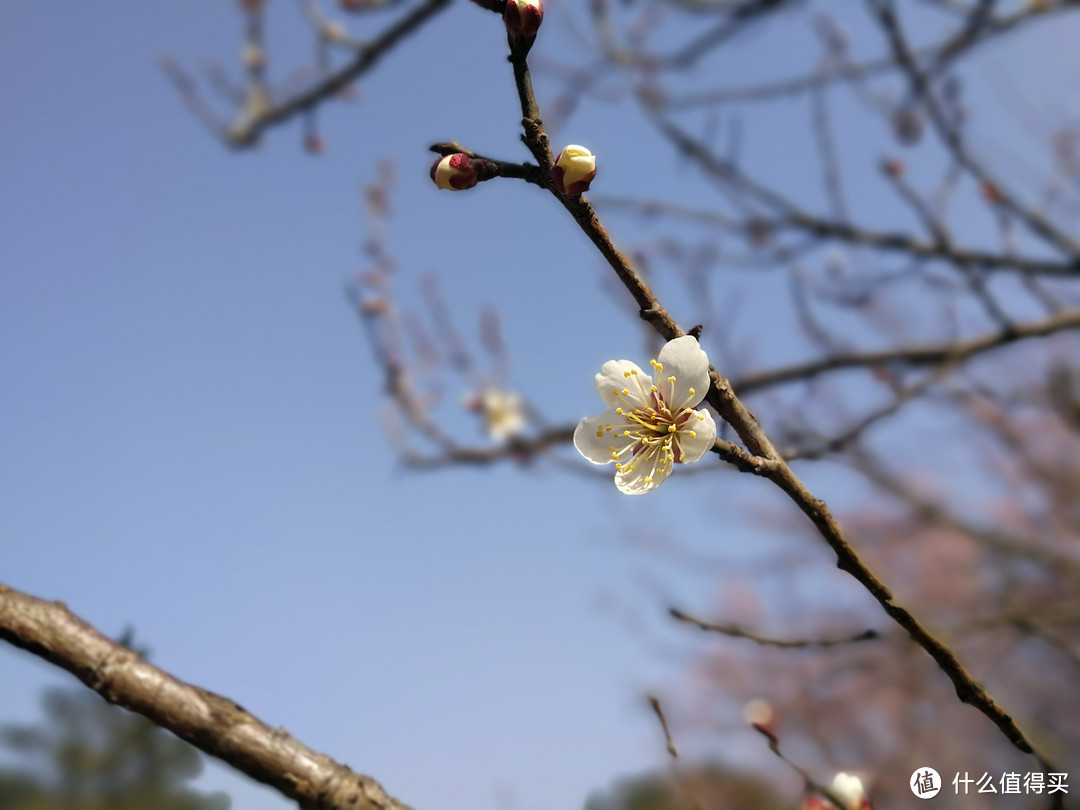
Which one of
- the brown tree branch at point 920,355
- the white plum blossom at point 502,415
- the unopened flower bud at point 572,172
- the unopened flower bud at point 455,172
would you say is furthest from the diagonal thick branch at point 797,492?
the white plum blossom at point 502,415

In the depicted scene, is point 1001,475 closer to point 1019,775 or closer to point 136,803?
point 1019,775

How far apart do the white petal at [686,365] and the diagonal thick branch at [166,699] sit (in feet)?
1.94

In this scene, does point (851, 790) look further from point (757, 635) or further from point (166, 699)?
point (166, 699)

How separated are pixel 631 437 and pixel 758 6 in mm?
2288

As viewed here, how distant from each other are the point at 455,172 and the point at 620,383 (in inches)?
22.1

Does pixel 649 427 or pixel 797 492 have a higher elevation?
pixel 649 427

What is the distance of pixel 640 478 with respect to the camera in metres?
1.37

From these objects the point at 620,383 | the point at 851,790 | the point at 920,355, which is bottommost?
the point at 851,790

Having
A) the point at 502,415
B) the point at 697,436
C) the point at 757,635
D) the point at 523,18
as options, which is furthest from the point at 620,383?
the point at 502,415

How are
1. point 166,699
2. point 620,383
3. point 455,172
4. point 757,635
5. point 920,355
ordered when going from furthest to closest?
point 920,355 → point 620,383 → point 757,635 → point 455,172 → point 166,699

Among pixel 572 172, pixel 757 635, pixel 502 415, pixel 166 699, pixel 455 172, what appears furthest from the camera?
pixel 502 415

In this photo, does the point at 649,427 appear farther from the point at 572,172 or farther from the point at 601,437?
the point at 572,172

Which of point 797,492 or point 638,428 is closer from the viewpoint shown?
point 797,492

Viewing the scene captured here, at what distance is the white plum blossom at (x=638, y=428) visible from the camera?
1.27m
